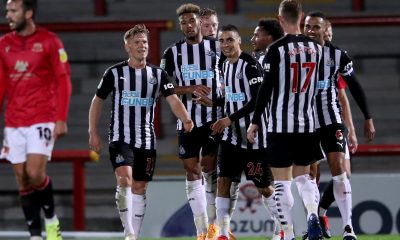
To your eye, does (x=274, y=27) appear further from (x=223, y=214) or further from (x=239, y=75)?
(x=223, y=214)

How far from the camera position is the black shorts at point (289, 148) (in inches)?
328

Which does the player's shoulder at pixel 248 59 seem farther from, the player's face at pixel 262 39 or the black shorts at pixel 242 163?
the black shorts at pixel 242 163

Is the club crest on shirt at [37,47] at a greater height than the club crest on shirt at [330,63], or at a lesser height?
greater

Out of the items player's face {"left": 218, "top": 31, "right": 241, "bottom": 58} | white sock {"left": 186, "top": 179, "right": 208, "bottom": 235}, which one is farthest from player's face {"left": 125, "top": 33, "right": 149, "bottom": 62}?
white sock {"left": 186, "top": 179, "right": 208, "bottom": 235}

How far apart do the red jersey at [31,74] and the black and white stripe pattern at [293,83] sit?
149cm

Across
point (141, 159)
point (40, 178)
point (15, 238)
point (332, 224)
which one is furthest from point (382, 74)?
point (40, 178)

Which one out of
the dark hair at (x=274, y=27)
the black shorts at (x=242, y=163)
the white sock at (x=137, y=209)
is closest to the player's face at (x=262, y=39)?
the dark hair at (x=274, y=27)

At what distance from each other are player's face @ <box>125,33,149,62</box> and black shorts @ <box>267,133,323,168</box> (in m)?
1.39

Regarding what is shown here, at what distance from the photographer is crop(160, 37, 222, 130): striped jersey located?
9898 millimetres

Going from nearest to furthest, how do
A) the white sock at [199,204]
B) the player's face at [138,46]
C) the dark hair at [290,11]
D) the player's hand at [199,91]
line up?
the dark hair at [290,11]
the player's face at [138,46]
the white sock at [199,204]
the player's hand at [199,91]

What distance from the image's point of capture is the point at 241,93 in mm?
9430

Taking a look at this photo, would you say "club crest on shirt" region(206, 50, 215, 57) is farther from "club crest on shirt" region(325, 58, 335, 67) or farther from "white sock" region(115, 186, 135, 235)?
"white sock" region(115, 186, 135, 235)

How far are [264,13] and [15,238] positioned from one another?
5.22 metres

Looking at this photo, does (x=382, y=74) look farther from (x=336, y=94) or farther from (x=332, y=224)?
(x=336, y=94)
